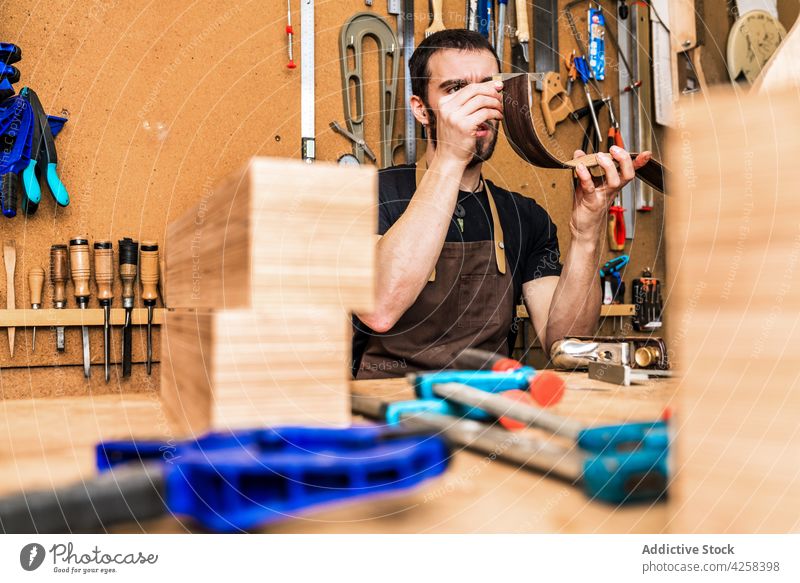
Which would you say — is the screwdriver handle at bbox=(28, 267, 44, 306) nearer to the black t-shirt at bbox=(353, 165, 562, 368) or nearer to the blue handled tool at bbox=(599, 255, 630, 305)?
the black t-shirt at bbox=(353, 165, 562, 368)

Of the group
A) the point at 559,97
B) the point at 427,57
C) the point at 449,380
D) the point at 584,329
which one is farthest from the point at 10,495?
the point at 559,97

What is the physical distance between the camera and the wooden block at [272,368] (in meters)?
0.31

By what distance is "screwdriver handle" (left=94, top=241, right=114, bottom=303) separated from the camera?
0.86 meters

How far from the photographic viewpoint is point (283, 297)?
32cm

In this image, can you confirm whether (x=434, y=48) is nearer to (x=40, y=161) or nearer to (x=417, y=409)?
(x=40, y=161)

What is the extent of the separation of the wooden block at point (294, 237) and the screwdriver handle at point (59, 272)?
23.7 inches

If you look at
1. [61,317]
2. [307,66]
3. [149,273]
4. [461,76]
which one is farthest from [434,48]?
[61,317]

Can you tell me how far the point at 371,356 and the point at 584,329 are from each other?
1.01 feet

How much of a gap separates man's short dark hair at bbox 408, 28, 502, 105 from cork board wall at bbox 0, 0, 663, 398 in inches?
3.6

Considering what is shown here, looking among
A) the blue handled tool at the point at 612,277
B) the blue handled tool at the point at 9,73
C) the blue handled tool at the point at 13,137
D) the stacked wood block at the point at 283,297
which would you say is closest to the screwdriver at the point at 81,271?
the blue handled tool at the point at 13,137

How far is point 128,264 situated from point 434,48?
553mm

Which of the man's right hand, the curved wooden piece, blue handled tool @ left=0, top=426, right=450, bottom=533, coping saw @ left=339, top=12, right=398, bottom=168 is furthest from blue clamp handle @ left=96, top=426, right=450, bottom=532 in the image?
coping saw @ left=339, top=12, right=398, bottom=168

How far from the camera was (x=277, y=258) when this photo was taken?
0.32 m

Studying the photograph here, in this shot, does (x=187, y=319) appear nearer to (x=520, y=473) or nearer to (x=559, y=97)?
(x=520, y=473)
